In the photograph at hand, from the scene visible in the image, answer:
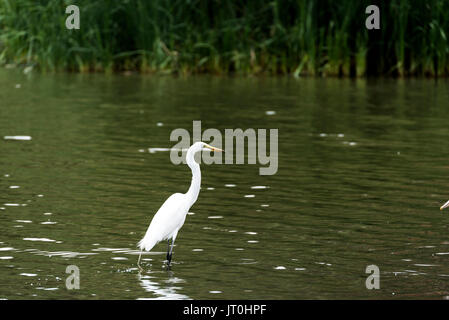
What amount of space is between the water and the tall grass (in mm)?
3027

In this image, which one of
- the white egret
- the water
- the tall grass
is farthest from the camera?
the tall grass

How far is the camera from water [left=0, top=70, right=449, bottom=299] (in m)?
9.01

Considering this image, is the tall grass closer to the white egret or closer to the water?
the water

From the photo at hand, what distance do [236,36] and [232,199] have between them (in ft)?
49.0

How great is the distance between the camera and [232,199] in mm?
12711

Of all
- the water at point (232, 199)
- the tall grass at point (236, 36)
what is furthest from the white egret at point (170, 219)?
the tall grass at point (236, 36)

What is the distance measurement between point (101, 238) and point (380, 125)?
32.8 feet

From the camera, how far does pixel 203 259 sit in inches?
384

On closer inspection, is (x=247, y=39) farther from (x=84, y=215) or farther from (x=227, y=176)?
(x=84, y=215)

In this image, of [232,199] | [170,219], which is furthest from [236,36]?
[170,219]

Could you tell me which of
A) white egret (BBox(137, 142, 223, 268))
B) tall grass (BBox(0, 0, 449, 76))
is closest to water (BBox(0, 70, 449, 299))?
white egret (BBox(137, 142, 223, 268))

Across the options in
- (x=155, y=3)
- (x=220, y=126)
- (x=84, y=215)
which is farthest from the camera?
(x=155, y=3)

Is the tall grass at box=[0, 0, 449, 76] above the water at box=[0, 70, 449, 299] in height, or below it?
above

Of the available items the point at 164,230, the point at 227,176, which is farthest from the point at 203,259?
→ the point at 227,176
